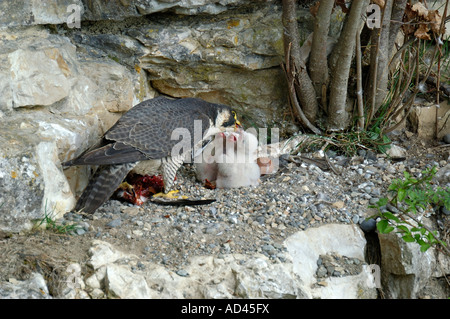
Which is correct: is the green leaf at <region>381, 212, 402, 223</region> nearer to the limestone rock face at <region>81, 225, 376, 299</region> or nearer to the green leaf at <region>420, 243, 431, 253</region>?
the green leaf at <region>420, 243, 431, 253</region>

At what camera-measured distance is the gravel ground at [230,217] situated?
10.4 feet

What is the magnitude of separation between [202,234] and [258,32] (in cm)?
200

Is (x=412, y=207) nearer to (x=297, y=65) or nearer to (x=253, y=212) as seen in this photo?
(x=253, y=212)

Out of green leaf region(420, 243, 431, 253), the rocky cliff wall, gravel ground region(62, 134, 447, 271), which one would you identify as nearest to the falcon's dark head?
the rocky cliff wall

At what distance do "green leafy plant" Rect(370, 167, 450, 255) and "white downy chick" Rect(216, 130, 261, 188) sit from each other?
3.35ft

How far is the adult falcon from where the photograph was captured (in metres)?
3.71

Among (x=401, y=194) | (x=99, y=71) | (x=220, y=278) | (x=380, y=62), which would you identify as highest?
(x=380, y=62)

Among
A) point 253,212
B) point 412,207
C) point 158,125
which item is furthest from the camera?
point 158,125

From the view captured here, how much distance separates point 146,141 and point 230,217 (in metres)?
0.84

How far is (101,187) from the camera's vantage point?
148 inches

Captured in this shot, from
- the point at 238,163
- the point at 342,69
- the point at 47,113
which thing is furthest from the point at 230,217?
the point at 342,69

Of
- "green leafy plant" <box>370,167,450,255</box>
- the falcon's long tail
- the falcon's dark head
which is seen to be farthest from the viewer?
the falcon's dark head

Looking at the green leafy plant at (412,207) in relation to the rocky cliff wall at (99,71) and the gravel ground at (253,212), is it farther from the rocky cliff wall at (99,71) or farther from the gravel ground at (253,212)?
the rocky cliff wall at (99,71)

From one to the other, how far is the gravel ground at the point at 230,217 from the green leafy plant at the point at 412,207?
9.3 inches
